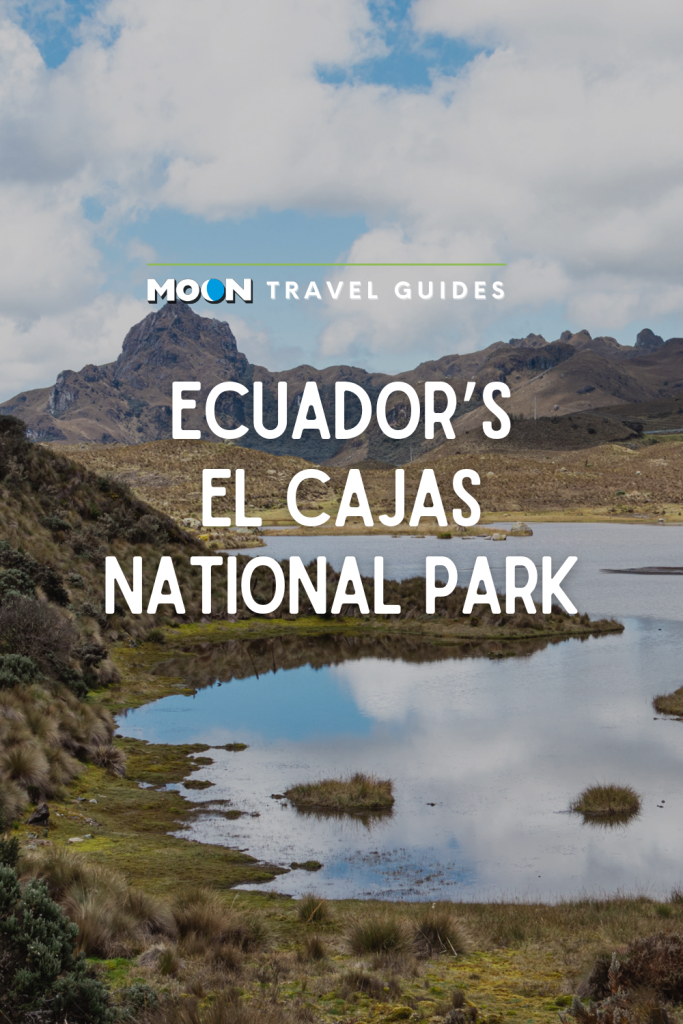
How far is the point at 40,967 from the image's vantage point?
7.00 meters

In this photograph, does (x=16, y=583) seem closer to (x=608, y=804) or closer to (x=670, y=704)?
(x=608, y=804)

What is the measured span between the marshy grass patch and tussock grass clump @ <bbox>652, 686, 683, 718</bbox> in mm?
7734

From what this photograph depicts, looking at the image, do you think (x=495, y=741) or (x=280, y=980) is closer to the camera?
(x=280, y=980)

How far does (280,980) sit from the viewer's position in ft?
27.2

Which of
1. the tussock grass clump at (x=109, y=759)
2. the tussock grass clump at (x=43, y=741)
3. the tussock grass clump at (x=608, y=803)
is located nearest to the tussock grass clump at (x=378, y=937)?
the tussock grass clump at (x=43, y=741)

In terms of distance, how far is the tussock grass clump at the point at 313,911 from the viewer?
10.4 meters

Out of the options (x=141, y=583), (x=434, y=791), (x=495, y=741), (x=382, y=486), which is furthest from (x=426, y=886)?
(x=382, y=486)

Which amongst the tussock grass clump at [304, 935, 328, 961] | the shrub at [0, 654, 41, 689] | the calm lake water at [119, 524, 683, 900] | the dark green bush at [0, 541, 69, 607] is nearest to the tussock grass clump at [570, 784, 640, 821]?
the calm lake water at [119, 524, 683, 900]

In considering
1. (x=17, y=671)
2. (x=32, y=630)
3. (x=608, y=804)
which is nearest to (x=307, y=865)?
(x=608, y=804)

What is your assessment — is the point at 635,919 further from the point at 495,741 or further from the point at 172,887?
the point at 495,741

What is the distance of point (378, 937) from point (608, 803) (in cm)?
845

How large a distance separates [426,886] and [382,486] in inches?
5423

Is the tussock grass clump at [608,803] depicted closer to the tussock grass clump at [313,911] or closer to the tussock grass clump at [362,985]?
the tussock grass clump at [313,911]

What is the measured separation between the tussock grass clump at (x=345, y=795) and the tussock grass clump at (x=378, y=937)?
278 inches
